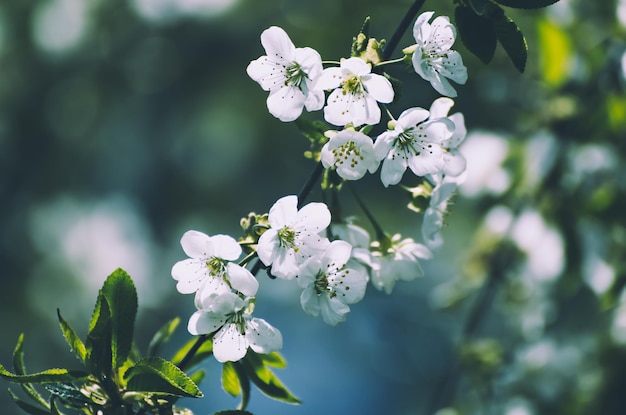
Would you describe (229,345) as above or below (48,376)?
above

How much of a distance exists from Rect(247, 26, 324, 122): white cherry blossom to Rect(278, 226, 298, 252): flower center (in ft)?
0.49

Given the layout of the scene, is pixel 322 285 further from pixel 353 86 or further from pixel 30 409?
pixel 30 409

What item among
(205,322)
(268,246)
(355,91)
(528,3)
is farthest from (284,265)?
(528,3)

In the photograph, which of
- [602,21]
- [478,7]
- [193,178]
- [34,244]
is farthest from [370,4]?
[478,7]

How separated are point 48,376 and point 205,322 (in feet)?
0.69

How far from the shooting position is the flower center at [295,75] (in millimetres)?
1035

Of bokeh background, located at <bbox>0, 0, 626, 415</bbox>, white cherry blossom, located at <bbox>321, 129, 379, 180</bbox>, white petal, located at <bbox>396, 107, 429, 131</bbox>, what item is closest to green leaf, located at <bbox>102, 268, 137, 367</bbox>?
Result: white cherry blossom, located at <bbox>321, 129, 379, 180</bbox>

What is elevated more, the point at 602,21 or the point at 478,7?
the point at 602,21

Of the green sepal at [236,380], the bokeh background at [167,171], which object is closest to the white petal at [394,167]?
the green sepal at [236,380]

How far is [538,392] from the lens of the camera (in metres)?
2.26

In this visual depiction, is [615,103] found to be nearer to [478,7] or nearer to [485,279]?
[485,279]

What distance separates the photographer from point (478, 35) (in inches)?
41.2

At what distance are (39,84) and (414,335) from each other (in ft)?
12.6

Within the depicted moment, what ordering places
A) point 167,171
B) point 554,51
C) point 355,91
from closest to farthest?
point 355,91, point 554,51, point 167,171
